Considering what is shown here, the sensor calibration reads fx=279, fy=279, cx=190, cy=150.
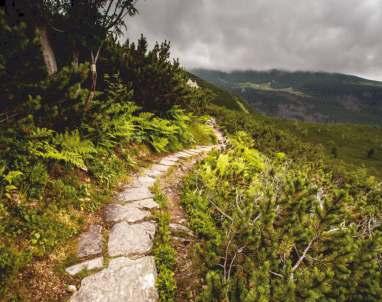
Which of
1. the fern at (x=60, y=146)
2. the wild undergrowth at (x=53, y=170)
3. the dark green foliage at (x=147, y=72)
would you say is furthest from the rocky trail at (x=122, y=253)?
the dark green foliage at (x=147, y=72)

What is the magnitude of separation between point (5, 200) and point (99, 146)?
2762mm

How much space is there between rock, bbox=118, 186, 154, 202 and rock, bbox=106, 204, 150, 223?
1.10 feet

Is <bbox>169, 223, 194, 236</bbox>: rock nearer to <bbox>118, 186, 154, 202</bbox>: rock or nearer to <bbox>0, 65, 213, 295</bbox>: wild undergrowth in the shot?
<bbox>118, 186, 154, 202</bbox>: rock

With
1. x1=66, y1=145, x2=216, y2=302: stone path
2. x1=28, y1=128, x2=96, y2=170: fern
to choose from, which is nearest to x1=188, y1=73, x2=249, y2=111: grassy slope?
x1=28, y1=128, x2=96, y2=170: fern

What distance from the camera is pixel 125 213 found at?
491cm

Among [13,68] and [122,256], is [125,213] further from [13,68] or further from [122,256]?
[13,68]

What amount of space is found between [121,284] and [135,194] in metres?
2.60

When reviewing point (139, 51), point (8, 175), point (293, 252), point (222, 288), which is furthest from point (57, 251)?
point (139, 51)

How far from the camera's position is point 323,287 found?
295 centimetres

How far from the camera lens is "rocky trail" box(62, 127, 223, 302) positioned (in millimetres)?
3180

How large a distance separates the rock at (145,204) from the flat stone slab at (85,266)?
1575 mm

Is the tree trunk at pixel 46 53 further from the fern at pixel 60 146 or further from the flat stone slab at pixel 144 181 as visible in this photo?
the flat stone slab at pixel 144 181

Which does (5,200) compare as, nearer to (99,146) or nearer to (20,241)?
(20,241)

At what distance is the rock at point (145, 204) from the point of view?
5168 millimetres
